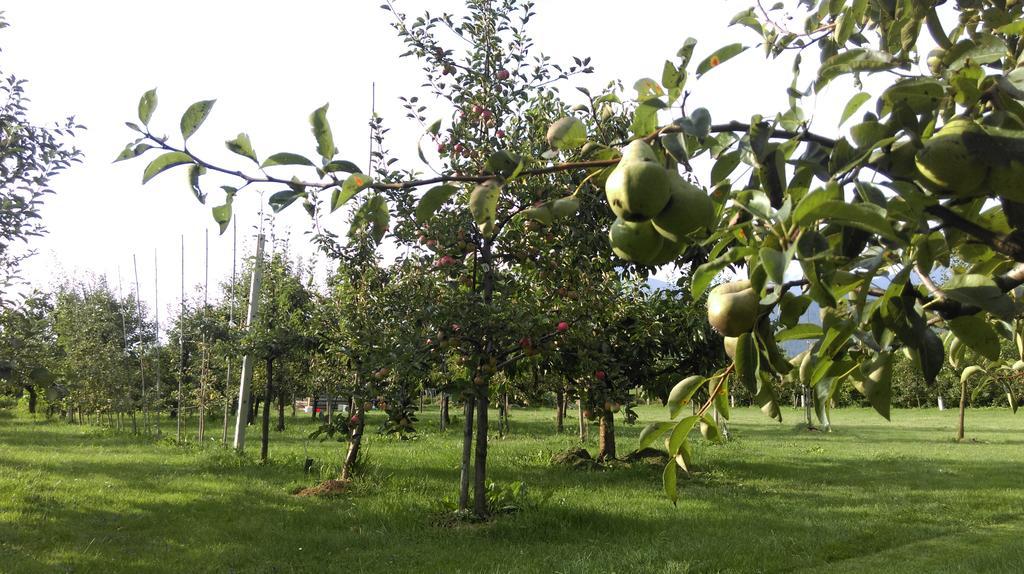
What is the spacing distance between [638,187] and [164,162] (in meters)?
0.70

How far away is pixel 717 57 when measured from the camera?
3.49 ft

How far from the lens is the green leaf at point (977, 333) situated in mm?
1087

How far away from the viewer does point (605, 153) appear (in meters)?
1.12

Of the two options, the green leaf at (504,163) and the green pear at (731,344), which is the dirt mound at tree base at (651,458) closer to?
the green pear at (731,344)

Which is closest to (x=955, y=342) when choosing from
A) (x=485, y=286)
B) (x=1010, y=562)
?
(x=485, y=286)

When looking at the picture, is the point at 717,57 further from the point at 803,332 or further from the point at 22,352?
the point at 22,352

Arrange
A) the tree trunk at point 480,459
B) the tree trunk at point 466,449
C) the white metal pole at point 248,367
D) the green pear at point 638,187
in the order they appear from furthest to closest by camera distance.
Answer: the white metal pole at point 248,367 → the tree trunk at point 480,459 → the tree trunk at point 466,449 → the green pear at point 638,187

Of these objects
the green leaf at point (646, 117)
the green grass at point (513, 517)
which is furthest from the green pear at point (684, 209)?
the green grass at point (513, 517)

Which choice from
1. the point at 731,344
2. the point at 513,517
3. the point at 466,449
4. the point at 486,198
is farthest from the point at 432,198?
the point at 513,517

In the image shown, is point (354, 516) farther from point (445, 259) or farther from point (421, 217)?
point (421, 217)

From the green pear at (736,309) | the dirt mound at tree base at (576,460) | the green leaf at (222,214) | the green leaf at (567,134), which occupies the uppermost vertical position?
the green leaf at (567,134)

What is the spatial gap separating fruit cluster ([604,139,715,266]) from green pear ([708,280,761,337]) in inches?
4.0

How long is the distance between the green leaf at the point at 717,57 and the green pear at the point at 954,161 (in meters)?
0.31

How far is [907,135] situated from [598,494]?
8753 millimetres
